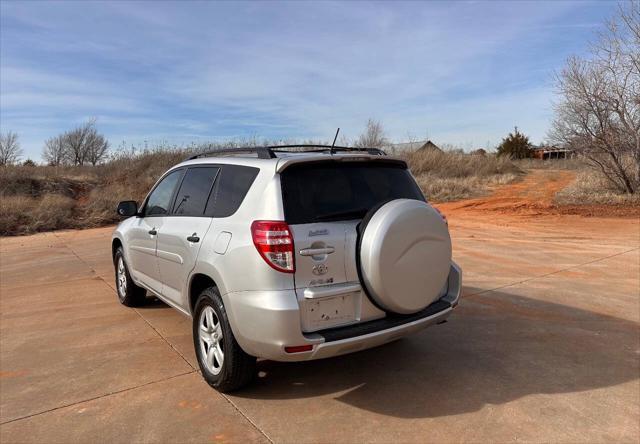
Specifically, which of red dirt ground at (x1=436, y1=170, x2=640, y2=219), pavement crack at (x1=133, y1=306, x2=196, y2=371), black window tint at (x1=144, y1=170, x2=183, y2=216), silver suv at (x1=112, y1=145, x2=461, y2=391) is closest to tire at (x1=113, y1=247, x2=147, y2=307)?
pavement crack at (x1=133, y1=306, x2=196, y2=371)

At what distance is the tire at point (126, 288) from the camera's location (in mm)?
5934

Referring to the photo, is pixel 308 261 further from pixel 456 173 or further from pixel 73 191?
pixel 456 173

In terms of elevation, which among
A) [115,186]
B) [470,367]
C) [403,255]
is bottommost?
[470,367]

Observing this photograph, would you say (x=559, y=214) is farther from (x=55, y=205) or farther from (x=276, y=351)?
(x=55, y=205)

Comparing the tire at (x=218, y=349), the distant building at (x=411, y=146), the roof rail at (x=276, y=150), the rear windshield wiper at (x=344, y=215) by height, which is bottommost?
the tire at (x=218, y=349)

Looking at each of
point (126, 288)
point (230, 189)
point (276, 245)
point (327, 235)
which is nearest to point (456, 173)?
point (126, 288)

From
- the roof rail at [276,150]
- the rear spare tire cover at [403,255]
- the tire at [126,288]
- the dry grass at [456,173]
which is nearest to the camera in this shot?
the rear spare tire cover at [403,255]

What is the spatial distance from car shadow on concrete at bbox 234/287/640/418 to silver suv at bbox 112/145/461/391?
1.66ft

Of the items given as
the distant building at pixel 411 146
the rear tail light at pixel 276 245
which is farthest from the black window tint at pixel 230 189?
the distant building at pixel 411 146

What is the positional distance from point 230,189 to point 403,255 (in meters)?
1.46

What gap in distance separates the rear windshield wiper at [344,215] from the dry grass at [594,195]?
15356mm

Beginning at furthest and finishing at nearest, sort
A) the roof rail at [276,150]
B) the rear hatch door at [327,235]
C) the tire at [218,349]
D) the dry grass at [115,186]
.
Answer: the dry grass at [115,186] < the roof rail at [276,150] < the tire at [218,349] < the rear hatch door at [327,235]

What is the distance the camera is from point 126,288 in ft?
19.6

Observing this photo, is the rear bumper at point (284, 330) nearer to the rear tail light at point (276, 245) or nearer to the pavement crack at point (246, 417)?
the rear tail light at point (276, 245)
